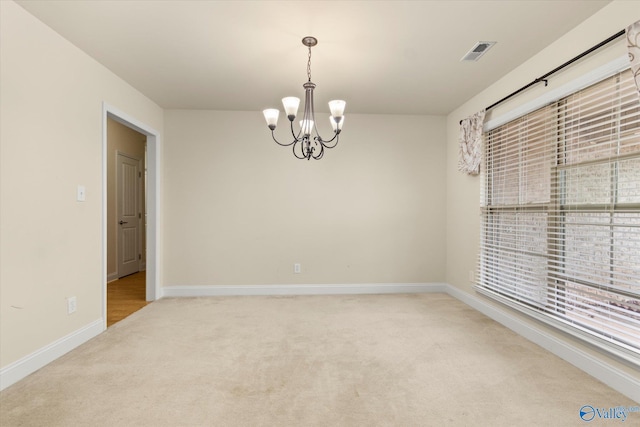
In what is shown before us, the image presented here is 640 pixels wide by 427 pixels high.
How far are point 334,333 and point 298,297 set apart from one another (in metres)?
1.40

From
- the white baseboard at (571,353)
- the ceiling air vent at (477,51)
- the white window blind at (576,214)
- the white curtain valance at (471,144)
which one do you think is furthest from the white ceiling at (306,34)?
the white baseboard at (571,353)

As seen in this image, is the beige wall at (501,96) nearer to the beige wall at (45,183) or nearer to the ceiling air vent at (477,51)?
the ceiling air vent at (477,51)

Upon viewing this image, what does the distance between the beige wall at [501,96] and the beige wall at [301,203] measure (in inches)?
8.7

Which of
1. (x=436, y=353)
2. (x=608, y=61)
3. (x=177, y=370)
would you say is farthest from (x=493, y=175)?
(x=177, y=370)

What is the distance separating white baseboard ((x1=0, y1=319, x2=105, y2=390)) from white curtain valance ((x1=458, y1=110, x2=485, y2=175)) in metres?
4.25

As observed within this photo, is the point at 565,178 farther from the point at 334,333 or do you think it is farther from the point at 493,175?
the point at 334,333

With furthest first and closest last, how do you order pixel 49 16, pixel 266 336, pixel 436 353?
pixel 266 336 < pixel 436 353 < pixel 49 16

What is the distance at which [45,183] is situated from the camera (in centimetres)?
249

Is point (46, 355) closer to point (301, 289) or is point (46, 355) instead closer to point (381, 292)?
point (301, 289)

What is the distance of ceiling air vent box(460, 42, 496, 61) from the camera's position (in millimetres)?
2738

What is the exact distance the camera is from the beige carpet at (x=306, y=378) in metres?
1.87

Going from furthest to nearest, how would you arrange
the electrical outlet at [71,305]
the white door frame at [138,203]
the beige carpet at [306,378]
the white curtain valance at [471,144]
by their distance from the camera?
the white door frame at [138,203], the white curtain valance at [471,144], the electrical outlet at [71,305], the beige carpet at [306,378]

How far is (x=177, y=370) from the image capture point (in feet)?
7.91

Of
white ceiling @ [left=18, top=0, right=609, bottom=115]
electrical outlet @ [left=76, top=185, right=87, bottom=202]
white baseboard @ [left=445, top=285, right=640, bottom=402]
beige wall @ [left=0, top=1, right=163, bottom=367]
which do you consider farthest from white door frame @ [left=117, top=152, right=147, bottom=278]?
white baseboard @ [left=445, top=285, right=640, bottom=402]
